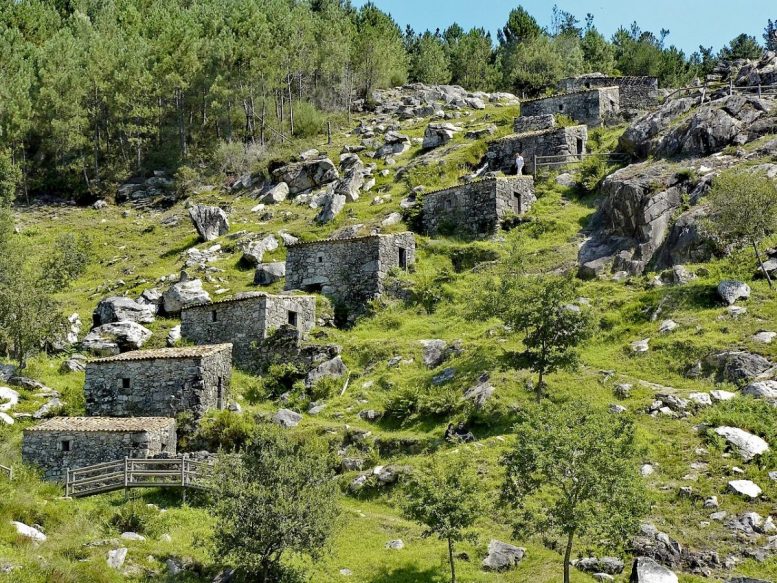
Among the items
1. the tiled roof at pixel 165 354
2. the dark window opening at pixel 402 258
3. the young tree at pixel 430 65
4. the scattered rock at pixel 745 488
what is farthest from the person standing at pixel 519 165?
the young tree at pixel 430 65

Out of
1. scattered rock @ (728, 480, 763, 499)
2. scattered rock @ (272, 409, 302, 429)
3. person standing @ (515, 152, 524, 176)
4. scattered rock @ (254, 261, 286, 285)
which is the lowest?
scattered rock @ (272, 409, 302, 429)

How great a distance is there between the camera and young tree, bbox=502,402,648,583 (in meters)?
20.2

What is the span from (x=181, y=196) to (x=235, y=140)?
10.2 meters

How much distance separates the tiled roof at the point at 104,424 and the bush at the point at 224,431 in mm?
1331

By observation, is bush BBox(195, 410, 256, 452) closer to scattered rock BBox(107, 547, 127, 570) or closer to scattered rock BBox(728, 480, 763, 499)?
scattered rock BBox(107, 547, 127, 570)

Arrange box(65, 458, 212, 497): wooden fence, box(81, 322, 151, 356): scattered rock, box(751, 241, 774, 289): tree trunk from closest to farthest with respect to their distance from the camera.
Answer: box(65, 458, 212, 497): wooden fence < box(751, 241, 774, 289): tree trunk < box(81, 322, 151, 356): scattered rock

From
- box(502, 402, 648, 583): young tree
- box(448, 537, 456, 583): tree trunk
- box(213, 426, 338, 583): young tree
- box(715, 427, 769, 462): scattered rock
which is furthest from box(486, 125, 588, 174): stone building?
box(448, 537, 456, 583): tree trunk

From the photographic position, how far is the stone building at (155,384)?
33.7m

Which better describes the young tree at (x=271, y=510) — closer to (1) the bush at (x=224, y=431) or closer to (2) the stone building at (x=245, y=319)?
(1) the bush at (x=224, y=431)

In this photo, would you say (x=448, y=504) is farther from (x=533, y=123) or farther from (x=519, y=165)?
(x=533, y=123)

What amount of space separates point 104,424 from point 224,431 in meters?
4.35

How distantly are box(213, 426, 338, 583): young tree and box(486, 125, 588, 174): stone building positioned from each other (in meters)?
34.0

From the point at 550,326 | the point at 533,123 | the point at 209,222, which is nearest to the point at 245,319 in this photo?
the point at 550,326

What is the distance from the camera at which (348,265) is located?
4362 cm
